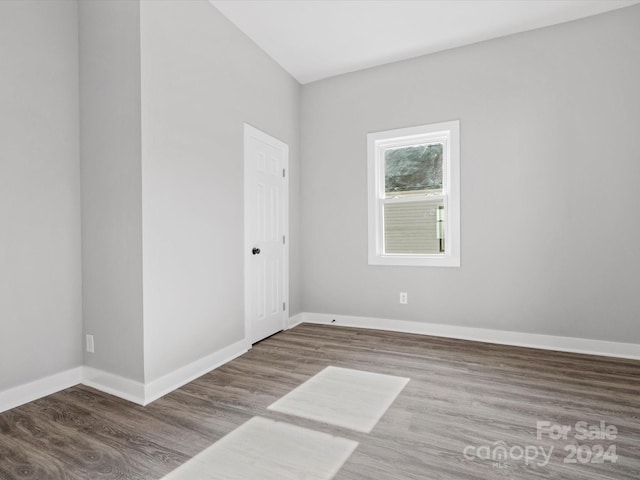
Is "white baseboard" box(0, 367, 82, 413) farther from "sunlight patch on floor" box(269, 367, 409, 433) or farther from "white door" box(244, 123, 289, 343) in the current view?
"sunlight patch on floor" box(269, 367, 409, 433)

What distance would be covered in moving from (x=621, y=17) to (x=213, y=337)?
181 inches

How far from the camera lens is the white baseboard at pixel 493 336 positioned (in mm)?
3113

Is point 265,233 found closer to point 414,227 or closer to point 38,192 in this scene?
point 414,227

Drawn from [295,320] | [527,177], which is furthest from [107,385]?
[527,177]

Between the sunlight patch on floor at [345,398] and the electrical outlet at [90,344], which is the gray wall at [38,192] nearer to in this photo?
the electrical outlet at [90,344]

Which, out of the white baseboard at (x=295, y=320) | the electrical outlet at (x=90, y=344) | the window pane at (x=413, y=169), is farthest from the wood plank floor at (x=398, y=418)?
the window pane at (x=413, y=169)

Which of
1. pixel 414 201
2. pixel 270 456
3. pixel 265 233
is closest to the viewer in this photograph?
pixel 270 456

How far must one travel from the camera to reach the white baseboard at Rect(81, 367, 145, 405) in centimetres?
233

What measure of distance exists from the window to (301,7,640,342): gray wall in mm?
106

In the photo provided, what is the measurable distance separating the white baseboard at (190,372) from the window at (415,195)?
6.13 ft

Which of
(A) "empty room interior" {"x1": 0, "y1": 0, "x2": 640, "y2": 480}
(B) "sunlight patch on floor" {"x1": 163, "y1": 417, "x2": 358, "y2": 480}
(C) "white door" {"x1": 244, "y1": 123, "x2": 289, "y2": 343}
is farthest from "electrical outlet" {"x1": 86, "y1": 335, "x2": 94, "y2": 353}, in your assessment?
(B) "sunlight patch on floor" {"x1": 163, "y1": 417, "x2": 358, "y2": 480}

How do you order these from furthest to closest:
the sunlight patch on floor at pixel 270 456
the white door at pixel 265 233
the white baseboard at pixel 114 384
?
the white door at pixel 265 233, the white baseboard at pixel 114 384, the sunlight patch on floor at pixel 270 456

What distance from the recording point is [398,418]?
207cm

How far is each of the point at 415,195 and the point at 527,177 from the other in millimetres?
1111
